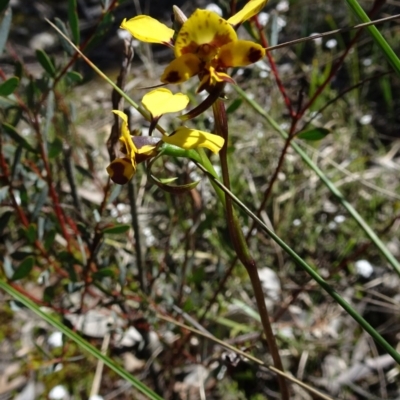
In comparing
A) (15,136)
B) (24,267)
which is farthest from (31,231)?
(15,136)

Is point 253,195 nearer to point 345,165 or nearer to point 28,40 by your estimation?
point 345,165

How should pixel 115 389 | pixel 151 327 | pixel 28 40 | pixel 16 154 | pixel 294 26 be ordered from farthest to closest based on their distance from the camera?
pixel 28 40
pixel 294 26
pixel 115 389
pixel 151 327
pixel 16 154

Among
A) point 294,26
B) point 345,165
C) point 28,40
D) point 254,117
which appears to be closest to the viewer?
point 345,165

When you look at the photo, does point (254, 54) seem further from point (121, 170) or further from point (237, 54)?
point (121, 170)

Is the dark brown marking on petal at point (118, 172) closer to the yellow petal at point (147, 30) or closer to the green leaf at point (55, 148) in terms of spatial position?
the yellow petal at point (147, 30)

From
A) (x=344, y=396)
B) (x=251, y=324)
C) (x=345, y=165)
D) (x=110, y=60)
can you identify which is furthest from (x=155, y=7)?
(x=344, y=396)

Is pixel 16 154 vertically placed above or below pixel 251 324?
above

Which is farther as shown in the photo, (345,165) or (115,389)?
(345,165)
